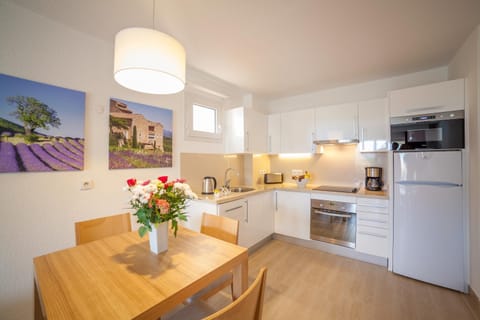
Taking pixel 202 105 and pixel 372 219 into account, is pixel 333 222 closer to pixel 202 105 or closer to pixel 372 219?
pixel 372 219

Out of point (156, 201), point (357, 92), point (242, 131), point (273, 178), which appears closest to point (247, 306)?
point (156, 201)

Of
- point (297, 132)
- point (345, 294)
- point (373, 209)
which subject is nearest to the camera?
point (345, 294)

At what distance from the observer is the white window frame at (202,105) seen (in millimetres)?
2516

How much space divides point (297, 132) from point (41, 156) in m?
3.05

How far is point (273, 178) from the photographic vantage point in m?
3.52

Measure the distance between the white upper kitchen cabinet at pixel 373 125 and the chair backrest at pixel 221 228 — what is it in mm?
2218

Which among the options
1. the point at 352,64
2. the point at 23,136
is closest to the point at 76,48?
the point at 23,136

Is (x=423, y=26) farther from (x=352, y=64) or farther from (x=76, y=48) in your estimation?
(x=76, y=48)

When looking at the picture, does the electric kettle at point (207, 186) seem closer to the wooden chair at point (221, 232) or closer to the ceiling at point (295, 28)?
the wooden chair at point (221, 232)

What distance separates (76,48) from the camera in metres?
1.64

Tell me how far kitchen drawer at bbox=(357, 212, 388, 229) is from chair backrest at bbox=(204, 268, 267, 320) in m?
2.19

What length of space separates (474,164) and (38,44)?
3809 mm

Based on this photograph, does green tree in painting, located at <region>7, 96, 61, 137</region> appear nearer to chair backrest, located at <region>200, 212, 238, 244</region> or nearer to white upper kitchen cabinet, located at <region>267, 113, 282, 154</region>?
chair backrest, located at <region>200, 212, 238, 244</region>

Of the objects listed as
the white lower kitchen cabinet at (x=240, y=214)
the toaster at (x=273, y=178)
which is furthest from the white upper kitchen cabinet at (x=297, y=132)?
the white lower kitchen cabinet at (x=240, y=214)
